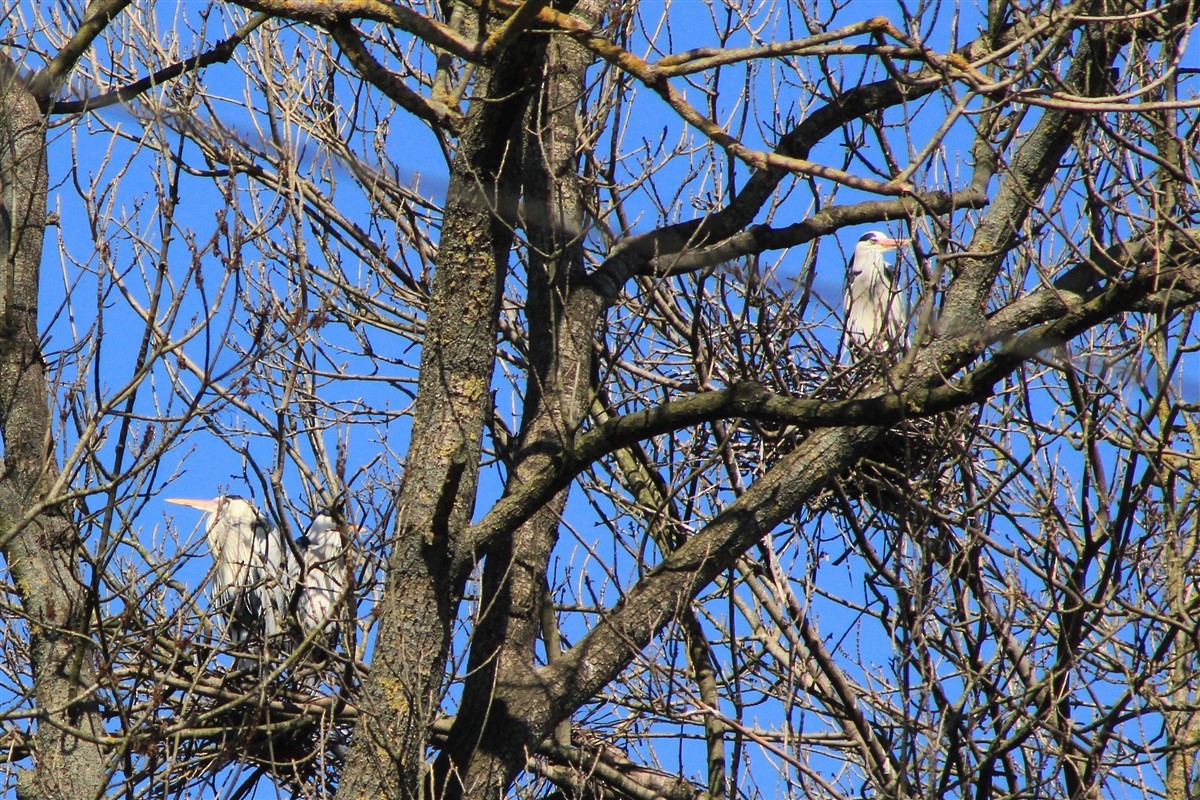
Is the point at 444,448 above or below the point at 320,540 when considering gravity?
below

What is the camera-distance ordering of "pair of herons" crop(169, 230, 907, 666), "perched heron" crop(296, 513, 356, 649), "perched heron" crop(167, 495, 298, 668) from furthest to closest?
1. "perched heron" crop(167, 495, 298, 668)
2. "perched heron" crop(296, 513, 356, 649)
3. "pair of herons" crop(169, 230, 907, 666)

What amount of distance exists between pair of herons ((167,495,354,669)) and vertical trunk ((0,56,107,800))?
1.45ft

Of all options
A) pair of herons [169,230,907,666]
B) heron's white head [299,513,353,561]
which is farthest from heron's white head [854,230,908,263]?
heron's white head [299,513,353,561]

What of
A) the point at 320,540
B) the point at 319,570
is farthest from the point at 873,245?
the point at 319,570

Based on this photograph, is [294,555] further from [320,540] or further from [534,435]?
[320,540]

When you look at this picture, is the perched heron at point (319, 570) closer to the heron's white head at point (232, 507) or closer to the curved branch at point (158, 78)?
the heron's white head at point (232, 507)

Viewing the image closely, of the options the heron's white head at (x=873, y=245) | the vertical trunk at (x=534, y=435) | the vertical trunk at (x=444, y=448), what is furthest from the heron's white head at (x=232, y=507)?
the heron's white head at (x=873, y=245)

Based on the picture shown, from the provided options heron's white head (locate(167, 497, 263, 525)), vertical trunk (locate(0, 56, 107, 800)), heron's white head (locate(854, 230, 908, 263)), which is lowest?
vertical trunk (locate(0, 56, 107, 800))

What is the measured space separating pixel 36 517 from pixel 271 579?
0.76 m

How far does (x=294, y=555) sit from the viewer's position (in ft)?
13.7

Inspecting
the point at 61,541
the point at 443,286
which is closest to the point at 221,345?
the point at 443,286

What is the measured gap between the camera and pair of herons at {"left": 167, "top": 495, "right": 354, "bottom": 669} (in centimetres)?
429

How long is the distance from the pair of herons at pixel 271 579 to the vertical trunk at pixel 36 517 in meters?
0.44

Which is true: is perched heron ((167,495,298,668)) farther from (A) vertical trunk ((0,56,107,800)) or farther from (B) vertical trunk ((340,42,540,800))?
(B) vertical trunk ((340,42,540,800))
